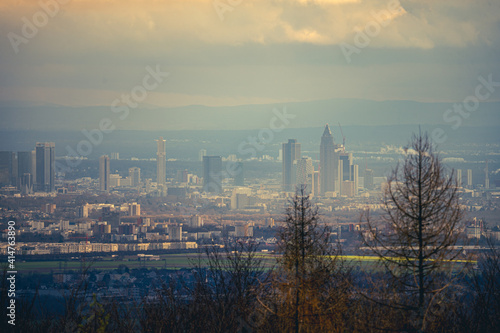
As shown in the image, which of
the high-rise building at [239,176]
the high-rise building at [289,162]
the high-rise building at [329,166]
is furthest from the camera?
the high-rise building at [239,176]

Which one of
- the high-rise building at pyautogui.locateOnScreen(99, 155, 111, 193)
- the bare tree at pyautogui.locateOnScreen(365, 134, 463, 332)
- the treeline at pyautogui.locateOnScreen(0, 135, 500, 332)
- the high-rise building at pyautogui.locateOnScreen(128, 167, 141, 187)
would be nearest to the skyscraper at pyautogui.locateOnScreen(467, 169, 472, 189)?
the high-rise building at pyautogui.locateOnScreen(99, 155, 111, 193)

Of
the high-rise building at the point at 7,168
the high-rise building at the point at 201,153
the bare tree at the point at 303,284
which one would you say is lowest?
the bare tree at the point at 303,284

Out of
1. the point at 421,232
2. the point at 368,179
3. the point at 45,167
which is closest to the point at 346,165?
the point at 368,179

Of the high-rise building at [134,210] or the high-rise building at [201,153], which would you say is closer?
the high-rise building at [134,210]

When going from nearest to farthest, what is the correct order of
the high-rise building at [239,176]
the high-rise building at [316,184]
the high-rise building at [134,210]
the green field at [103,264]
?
the green field at [103,264] → the high-rise building at [134,210] → the high-rise building at [316,184] → the high-rise building at [239,176]

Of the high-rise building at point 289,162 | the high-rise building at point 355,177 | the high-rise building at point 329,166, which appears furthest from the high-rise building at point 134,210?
the high-rise building at point 355,177

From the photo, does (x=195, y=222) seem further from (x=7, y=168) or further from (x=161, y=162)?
(x=161, y=162)

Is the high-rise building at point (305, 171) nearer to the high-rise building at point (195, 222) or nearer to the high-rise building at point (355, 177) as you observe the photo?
the high-rise building at point (355, 177)

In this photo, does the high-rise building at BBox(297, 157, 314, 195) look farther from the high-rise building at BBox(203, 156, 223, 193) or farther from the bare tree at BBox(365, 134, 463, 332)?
the bare tree at BBox(365, 134, 463, 332)

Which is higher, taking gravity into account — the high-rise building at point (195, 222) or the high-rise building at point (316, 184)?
the high-rise building at point (316, 184)
